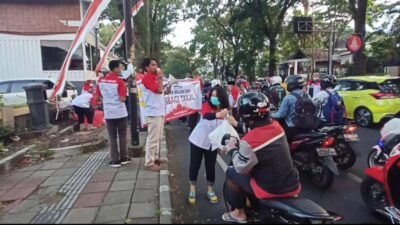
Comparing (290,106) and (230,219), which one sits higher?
(290,106)

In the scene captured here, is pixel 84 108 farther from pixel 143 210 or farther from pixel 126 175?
pixel 143 210

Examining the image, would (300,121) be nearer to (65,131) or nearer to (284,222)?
(284,222)

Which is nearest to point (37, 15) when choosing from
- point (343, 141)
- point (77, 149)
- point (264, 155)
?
point (77, 149)

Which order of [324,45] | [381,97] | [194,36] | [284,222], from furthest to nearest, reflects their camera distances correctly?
[194,36] < [324,45] < [381,97] < [284,222]

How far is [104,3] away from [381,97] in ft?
26.1

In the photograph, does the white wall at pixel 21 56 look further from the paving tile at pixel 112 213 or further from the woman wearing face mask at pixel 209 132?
the paving tile at pixel 112 213

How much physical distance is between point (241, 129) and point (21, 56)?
1615cm

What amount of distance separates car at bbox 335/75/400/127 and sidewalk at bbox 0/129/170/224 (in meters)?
7.19

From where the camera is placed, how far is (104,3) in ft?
23.2

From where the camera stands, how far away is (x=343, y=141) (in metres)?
6.19

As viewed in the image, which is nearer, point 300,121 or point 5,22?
A: point 300,121

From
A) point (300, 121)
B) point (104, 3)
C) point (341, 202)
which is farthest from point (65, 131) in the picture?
point (341, 202)

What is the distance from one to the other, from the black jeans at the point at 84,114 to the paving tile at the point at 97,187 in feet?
20.1

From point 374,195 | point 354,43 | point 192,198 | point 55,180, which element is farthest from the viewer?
point 354,43
